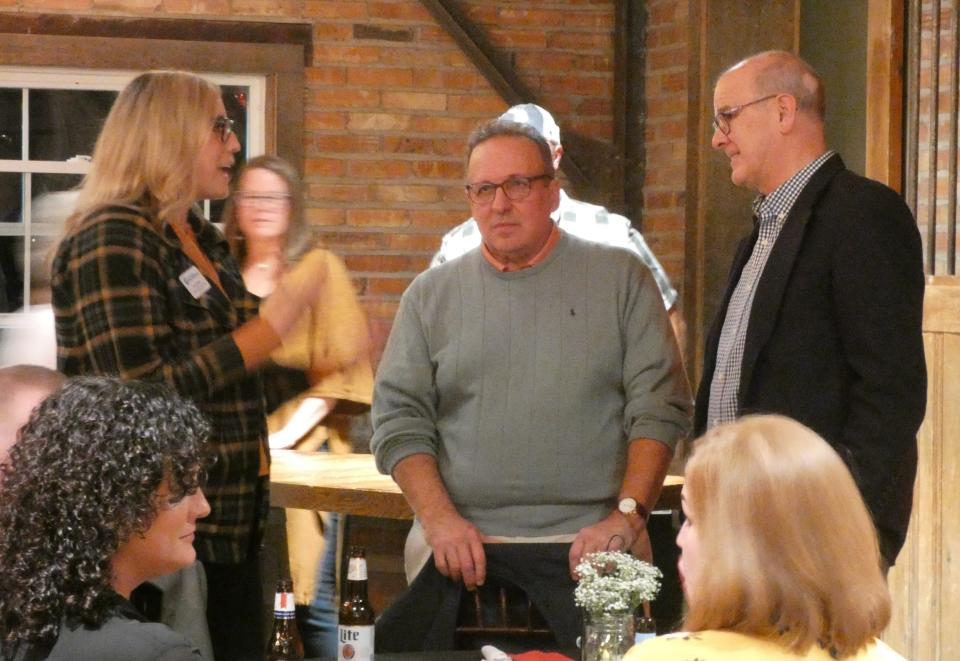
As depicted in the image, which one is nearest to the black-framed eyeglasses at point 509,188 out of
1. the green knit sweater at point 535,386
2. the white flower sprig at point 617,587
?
the green knit sweater at point 535,386

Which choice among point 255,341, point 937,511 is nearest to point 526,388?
point 255,341

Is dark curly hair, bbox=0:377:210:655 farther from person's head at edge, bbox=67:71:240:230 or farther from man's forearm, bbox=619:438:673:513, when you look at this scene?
man's forearm, bbox=619:438:673:513

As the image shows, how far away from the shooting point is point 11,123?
6160 millimetres

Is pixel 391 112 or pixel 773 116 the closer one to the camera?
pixel 773 116

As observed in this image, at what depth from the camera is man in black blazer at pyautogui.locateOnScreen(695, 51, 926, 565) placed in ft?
8.71

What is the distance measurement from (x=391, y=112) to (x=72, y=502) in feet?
15.3

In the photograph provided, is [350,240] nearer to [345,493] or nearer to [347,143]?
[347,143]

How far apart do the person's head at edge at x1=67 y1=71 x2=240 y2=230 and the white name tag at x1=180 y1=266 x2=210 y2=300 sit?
0.11m

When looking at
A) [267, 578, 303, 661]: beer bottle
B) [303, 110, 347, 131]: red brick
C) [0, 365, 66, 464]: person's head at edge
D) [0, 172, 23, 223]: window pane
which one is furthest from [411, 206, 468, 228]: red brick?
[0, 365, 66, 464]: person's head at edge

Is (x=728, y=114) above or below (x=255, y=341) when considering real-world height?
above

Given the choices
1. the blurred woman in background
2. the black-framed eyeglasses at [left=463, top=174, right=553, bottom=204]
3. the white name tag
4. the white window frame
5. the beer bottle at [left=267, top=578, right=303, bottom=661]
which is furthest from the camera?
the white window frame

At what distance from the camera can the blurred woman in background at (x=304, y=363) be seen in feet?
15.3

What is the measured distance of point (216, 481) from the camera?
277cm

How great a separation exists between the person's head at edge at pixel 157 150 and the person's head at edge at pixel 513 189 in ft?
1.80
